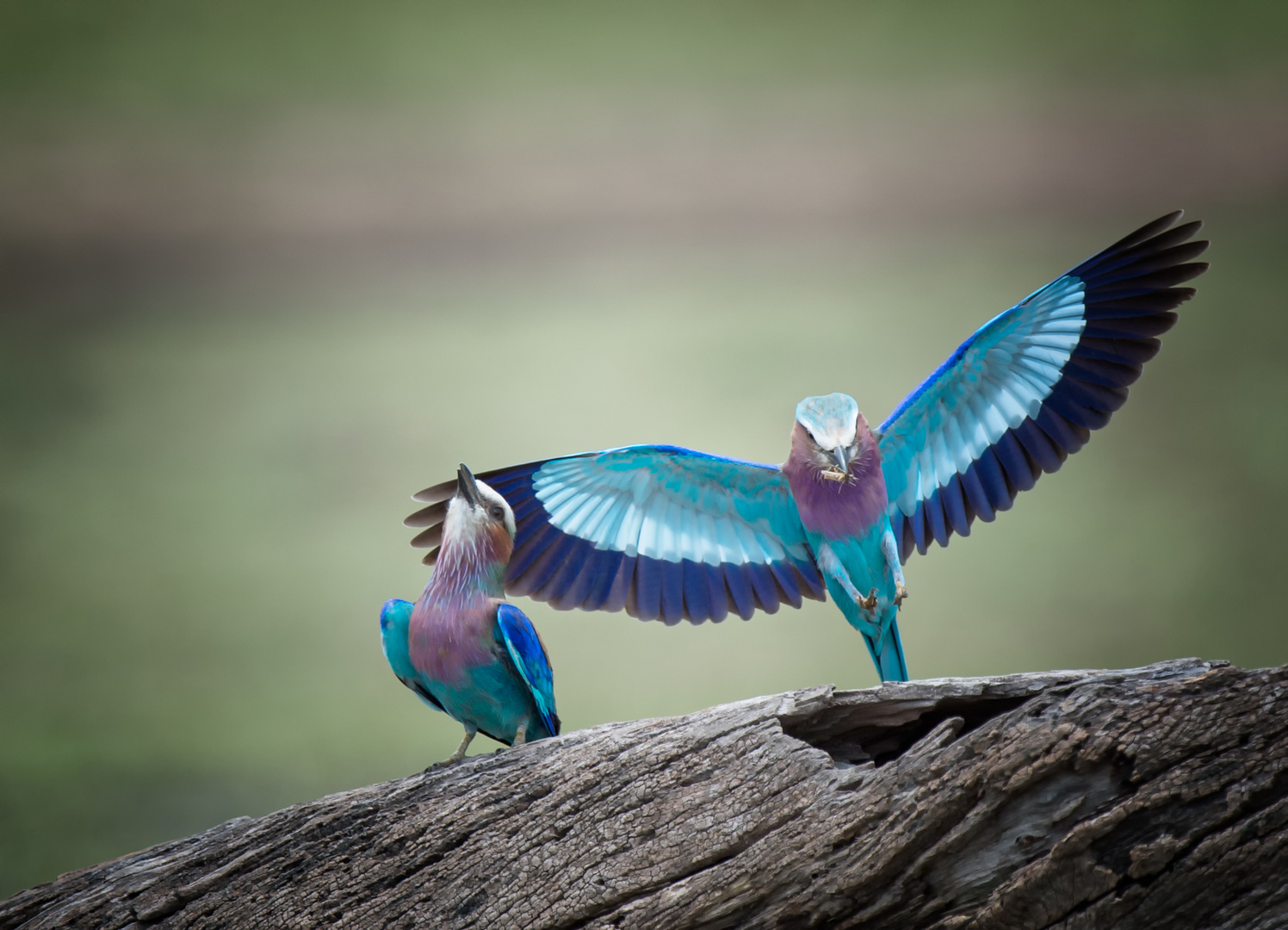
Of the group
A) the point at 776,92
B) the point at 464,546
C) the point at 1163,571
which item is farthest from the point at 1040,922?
the point at 776,92

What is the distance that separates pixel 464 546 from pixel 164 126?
257 cm

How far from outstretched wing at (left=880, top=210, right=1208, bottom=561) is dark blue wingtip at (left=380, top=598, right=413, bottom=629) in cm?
106

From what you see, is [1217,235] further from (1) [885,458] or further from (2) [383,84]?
(2) [383,84]

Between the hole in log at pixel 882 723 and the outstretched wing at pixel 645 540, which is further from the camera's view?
the outstretched wing at pixel 645 540

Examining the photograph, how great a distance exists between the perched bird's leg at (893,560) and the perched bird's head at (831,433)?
7.5 inches

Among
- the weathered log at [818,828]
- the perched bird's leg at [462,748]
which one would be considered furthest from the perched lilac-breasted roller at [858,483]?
the weathered log at [818,828]

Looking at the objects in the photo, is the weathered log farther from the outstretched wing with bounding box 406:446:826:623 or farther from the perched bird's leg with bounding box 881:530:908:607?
the outstretched wing with bounding box 406:446:826:623

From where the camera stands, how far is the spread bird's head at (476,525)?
6.48ft

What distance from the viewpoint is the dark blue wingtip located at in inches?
77.9

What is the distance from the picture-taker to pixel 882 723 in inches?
61.6

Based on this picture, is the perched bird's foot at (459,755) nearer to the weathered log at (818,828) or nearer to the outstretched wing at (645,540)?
the weathered log at (818,828)

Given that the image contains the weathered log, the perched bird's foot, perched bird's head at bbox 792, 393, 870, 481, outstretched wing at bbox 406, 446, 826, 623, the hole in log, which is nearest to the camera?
the weathered log

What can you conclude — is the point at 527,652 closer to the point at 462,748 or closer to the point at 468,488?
Result: the point at 462,748

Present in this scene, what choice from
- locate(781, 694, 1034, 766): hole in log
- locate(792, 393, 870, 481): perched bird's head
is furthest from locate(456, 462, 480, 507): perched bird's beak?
locate(781, 694, 1034, 766): hole in log
